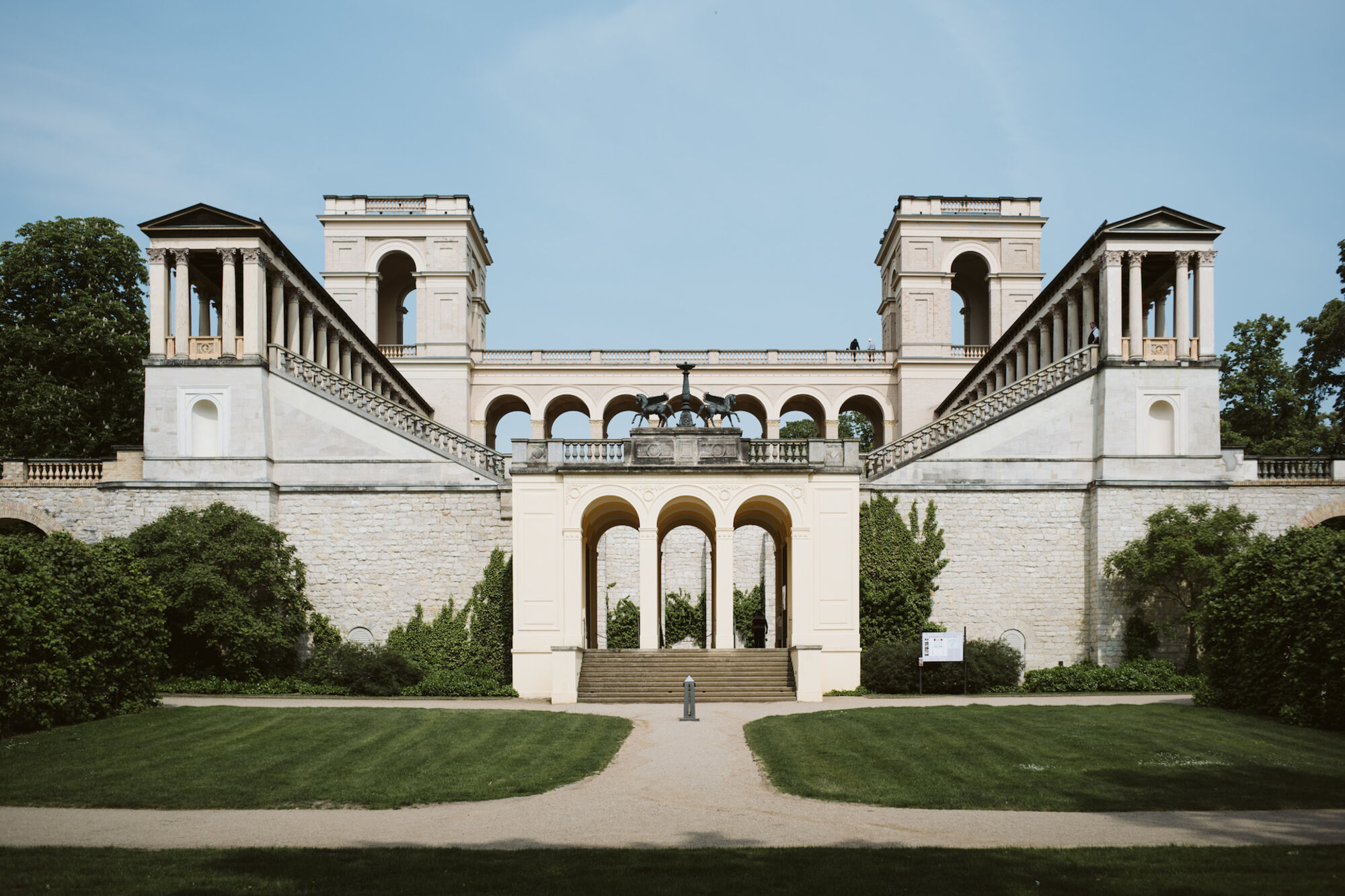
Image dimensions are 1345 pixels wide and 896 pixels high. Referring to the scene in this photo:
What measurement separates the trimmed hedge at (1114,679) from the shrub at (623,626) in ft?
47.1

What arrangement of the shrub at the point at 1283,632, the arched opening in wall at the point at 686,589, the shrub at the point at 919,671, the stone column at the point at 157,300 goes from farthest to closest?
the arched opening in wall at the point at 686,589 < the stone column at the point at 157,300 < the shrub at the point at 919,671 < the shrub at the point at 1283,632

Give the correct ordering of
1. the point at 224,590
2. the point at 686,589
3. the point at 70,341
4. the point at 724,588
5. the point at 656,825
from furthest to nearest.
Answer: the point at 686,589
the point at 70,341
the point at 724,588
the point at 224,590
the point at 656,825

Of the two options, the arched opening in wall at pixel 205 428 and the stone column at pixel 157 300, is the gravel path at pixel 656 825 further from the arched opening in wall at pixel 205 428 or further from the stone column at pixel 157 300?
the stone column at pixel 157 300

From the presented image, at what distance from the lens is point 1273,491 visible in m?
33.3

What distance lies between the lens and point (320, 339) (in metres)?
40.0

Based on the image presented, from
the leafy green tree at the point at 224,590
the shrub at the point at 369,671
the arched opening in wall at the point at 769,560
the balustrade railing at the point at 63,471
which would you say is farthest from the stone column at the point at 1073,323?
the balustrade railing at the point at 63,471

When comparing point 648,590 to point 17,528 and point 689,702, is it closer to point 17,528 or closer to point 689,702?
point 689,702

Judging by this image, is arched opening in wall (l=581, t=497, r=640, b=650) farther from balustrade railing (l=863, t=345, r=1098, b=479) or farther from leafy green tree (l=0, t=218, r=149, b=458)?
leafy green tree (l=0, t=218, r=149, b=458)

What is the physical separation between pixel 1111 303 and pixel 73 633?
2822 cm

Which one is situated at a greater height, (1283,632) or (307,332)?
(307,332)

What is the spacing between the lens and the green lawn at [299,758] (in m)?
15.2

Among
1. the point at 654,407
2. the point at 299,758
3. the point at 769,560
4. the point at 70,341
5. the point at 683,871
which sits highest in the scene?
the point at 70,341

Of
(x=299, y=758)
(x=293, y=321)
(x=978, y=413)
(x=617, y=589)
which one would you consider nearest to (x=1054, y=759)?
(x=299, y=758)

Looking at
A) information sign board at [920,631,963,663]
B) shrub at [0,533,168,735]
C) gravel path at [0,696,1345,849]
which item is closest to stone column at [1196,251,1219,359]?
information sign board at [920,631,963,663]
